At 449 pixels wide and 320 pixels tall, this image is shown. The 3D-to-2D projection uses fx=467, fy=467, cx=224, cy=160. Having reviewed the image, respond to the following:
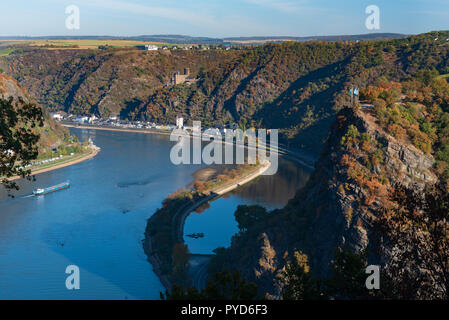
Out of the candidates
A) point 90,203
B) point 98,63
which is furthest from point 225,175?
point 98,63

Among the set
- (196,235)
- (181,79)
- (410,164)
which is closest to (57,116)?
(181,79)

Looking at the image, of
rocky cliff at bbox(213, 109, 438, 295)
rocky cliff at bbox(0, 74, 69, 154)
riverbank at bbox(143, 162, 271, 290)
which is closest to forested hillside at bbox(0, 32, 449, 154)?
riverbank at bbox(143, 162, 271, 290)

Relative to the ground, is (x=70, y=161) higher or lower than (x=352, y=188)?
lower

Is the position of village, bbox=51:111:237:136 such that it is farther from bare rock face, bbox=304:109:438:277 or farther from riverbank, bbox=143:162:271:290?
bare rock face, bbox=304:109:438:277

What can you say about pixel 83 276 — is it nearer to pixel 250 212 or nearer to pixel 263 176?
pixel 250 212

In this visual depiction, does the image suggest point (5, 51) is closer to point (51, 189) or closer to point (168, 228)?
point (51, 189)

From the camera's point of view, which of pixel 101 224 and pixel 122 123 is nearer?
pixel 101 224

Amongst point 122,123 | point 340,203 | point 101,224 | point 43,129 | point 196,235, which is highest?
point 43,129

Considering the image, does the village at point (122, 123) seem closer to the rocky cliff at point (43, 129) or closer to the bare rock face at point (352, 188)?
the rocky cliff at point (43, 129)
